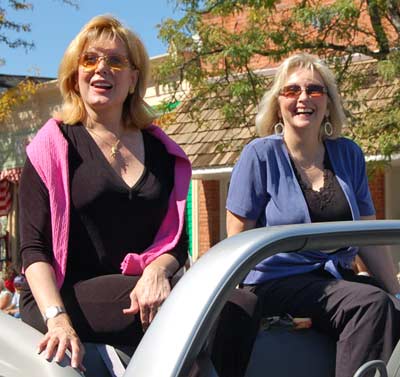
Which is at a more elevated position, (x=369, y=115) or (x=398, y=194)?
(x=369, y=115)

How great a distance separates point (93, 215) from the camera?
2.98 meters

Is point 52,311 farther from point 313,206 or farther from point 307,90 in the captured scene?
point 307,90

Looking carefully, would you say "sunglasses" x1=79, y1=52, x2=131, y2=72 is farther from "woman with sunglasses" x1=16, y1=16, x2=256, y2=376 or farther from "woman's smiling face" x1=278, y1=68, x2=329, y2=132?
"woman's smiling face" x1=278, y1=68, x2=329, y2=132

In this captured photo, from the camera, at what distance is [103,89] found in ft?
10.5

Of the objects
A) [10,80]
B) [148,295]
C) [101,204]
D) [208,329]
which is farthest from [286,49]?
[10,80]

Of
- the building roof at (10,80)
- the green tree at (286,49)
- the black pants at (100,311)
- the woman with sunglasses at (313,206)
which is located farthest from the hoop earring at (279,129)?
the building roof at (10,80)

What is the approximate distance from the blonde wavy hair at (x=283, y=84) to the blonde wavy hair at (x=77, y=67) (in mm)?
644

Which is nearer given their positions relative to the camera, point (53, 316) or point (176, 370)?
point (176, 370)

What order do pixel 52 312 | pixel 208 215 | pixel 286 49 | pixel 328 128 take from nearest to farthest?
pixel 52 312
pixel 328 128
pixel 286 49
pixel 208 215

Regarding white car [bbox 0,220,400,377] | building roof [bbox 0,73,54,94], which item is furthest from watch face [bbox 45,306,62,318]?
building roof [bbox 0,73,54,94]

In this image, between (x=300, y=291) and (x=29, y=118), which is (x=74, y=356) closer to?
(x=300, y=291)

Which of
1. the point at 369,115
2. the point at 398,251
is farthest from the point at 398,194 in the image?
the point at 398,251

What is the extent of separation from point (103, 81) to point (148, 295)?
0.85 m

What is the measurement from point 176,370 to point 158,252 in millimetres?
1034
